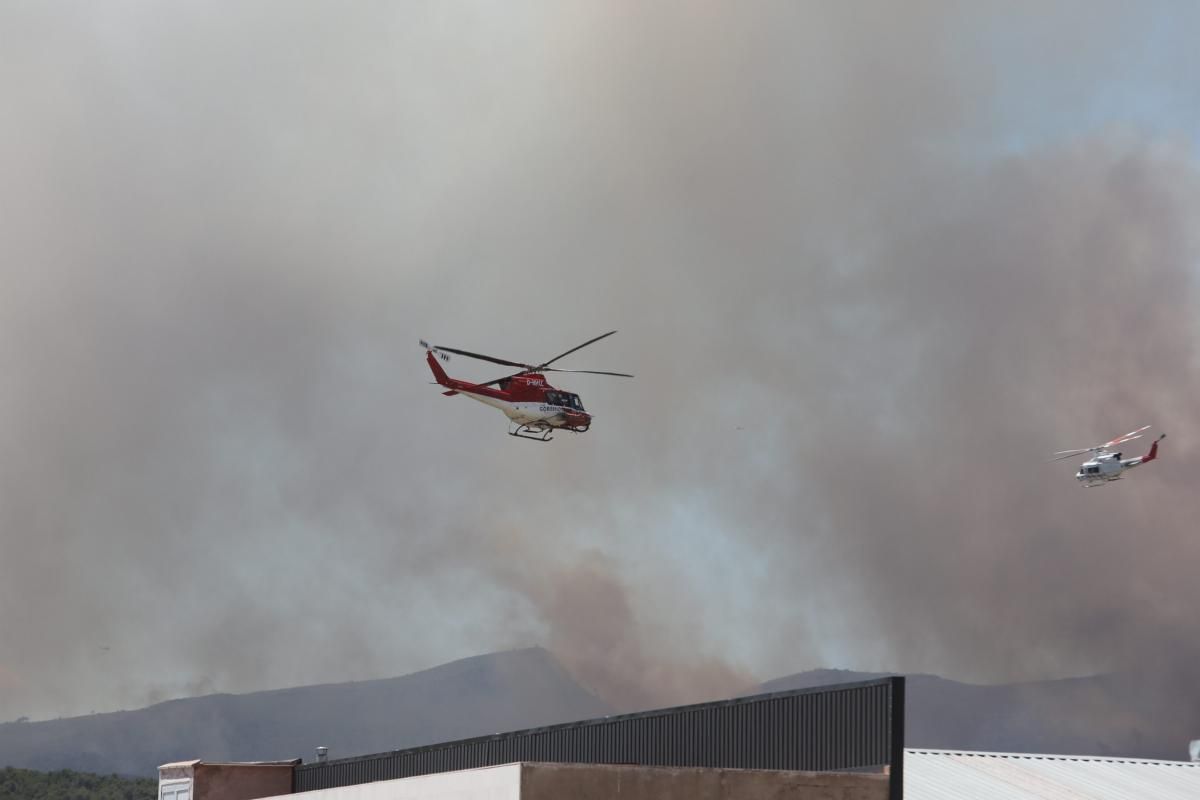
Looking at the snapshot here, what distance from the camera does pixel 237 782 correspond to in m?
Result: 68.1

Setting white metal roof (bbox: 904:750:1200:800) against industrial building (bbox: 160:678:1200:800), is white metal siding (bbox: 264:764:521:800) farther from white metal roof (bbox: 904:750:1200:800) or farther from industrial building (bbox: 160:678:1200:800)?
white metal roof (bbox: 904:750:1200:800)

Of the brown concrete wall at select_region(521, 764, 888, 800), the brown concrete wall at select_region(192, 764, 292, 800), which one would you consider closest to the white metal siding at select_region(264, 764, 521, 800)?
the brown concrete wall at select_region(521, 764, 888, 800)

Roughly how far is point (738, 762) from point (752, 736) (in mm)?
880

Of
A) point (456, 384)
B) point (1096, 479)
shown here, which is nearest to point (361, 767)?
point (456, 384)

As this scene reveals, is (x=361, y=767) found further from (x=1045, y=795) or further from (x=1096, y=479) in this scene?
(x=1096, y=479)

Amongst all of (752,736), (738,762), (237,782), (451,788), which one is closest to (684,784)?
(738,762)

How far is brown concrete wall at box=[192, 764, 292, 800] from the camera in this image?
67062 mm

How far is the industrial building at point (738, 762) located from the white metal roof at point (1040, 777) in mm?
100

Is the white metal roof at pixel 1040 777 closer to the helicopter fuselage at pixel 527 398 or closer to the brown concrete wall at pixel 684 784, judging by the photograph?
the brown concrete wall at pixel 684 784

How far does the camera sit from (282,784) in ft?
229

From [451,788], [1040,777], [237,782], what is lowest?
[451,788]

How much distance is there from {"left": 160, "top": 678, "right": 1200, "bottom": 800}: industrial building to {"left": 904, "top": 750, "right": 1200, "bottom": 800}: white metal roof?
0.10 meters

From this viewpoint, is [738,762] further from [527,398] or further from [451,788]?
[527,398]

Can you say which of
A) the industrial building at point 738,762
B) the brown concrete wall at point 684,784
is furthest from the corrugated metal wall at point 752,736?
the brown concrete wall at point 684,784
